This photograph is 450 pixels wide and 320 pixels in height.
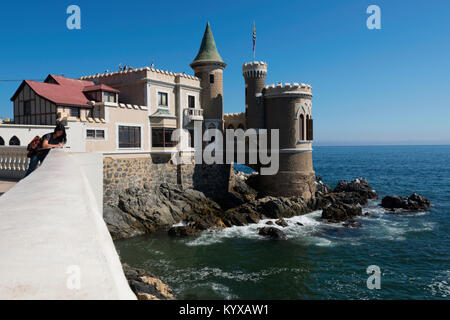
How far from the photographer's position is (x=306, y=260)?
79.0ft

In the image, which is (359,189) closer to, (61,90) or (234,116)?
(234,116)

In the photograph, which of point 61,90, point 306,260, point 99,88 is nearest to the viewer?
point 306,260

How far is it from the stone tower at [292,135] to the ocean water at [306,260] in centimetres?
515

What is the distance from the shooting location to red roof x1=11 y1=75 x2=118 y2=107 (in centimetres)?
2969

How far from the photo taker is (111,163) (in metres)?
30.0

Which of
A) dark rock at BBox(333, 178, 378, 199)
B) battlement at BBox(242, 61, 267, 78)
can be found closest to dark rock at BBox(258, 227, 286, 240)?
battlement at BBox(242, 61, 267, 78)

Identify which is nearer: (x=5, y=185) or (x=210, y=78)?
(x=5, y=185)

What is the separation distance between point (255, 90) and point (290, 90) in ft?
13.6

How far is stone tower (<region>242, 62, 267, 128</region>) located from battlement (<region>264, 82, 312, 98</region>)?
1.48m

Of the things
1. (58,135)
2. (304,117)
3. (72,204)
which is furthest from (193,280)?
(304,117)

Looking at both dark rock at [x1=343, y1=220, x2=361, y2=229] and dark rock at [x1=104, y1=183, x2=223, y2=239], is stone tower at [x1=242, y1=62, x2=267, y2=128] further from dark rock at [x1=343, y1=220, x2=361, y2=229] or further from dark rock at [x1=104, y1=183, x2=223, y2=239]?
dark rock at [x1=343, y1=220, x2=361, y2=229]

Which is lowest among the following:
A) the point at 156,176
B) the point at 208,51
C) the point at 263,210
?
the point at 263,210

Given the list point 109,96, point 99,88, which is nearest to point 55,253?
point 99,88
